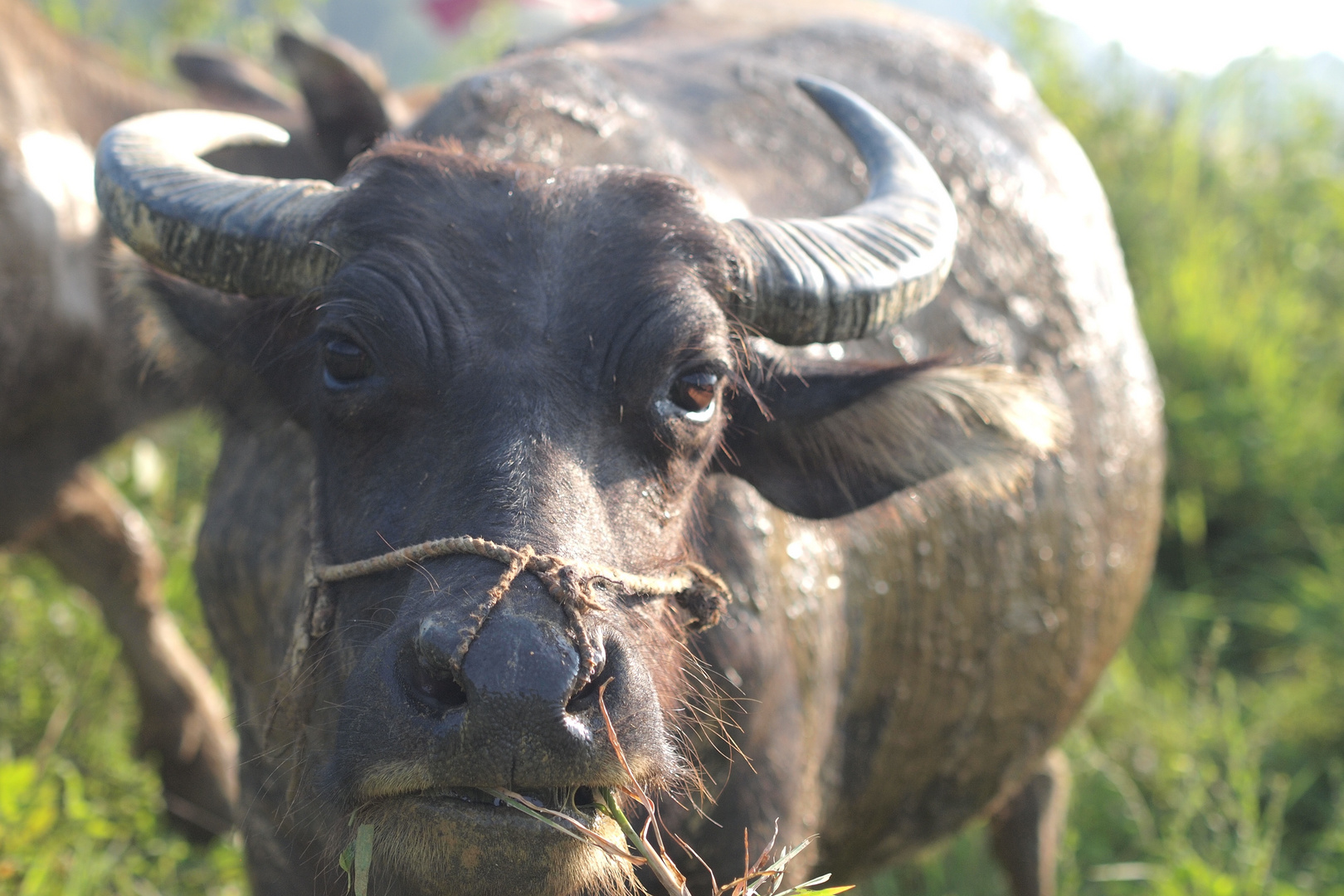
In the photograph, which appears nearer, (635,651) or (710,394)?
(635,651)

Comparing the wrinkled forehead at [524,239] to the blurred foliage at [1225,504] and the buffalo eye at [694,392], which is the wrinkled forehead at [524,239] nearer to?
the buffalo eye at [694,392]

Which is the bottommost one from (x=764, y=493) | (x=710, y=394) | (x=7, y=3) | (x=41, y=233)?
(x=41, y=233)

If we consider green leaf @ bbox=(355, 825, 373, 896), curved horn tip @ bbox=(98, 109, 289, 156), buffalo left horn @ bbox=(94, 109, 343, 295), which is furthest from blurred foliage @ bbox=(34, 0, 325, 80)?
green leaf @ bbox=(355, 825, 373, 896)

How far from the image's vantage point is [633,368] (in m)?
2.00

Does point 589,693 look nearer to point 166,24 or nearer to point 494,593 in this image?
point 494,593

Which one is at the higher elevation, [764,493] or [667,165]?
[667,165]

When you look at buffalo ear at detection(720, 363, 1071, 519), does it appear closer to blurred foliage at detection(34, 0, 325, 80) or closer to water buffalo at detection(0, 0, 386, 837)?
water buffalo at detection(0, 0, 386, 837)

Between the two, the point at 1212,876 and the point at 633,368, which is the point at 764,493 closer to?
the point at 633,368

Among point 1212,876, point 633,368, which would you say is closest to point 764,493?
point 633,368

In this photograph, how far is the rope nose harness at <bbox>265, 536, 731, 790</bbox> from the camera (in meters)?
1.68

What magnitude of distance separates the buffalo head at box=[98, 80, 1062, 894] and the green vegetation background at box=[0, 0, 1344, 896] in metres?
1.92

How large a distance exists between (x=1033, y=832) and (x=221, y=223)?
3.40 metres

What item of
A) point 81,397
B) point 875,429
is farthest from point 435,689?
point 81,397

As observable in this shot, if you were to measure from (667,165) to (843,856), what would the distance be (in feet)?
6.28
